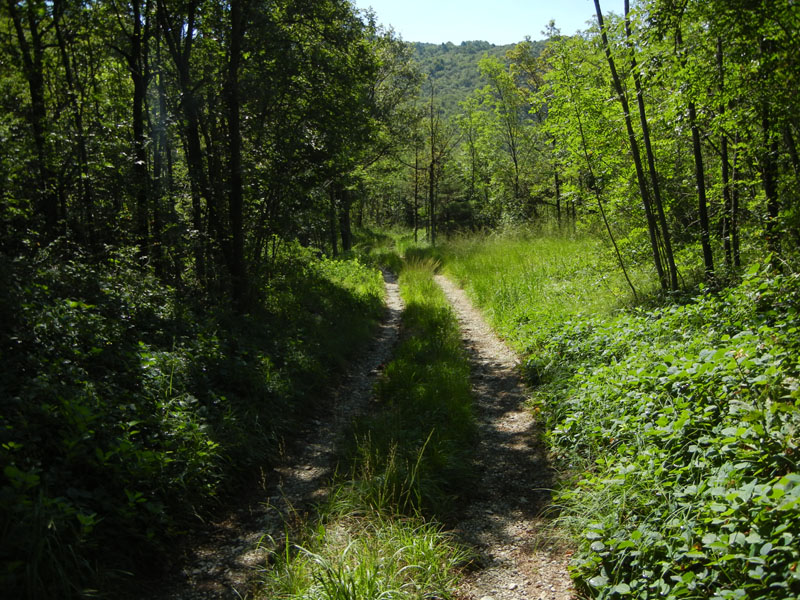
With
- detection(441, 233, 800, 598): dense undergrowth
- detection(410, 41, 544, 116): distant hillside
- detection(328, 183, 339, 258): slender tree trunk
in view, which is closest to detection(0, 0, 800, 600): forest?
detection(441, 233, 800, 598): dense undergrowth

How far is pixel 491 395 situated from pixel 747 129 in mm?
4553

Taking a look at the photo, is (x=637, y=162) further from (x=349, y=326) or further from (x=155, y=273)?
(x=155, y=273)

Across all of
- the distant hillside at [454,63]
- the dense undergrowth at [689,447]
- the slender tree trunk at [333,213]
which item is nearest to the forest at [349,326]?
the dense undergrowth at [689,447]

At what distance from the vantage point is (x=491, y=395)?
23.0ft

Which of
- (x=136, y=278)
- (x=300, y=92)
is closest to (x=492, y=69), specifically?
(x=300, y=92)

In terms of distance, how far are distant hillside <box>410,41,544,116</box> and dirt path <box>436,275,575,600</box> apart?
4604 inches

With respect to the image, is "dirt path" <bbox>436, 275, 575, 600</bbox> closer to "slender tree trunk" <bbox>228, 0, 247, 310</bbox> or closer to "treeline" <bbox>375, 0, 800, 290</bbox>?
"treeline" <bbox>375, 0, 800, 290</bbox>

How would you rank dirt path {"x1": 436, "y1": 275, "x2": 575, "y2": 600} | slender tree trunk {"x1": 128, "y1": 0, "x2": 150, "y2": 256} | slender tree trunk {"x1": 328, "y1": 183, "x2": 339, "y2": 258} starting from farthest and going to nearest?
slender tree trunk {"x1": 328, "y1": 183, "x2": 339, "y2": 258} < slender tree trunk {"x1": 128, "y1": 0, "x2": 150, "y2": 256} < dirt path {"x1": 436, "y1": 275, "x2": 575, "y2": 600}

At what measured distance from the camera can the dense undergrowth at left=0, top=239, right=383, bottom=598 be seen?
120 inches

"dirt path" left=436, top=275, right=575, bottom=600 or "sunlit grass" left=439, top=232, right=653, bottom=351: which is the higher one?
"sunlit grass" left=439, top=232, right=653, bottom=351

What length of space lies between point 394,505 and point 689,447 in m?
2.36

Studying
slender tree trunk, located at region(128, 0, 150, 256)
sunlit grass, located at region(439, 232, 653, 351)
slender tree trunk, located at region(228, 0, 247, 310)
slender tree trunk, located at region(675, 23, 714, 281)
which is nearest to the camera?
slender tree trunk, located at region(675, 23, 714, 281)

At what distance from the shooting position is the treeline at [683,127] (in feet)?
14.9

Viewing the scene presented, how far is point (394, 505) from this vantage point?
161 inches
